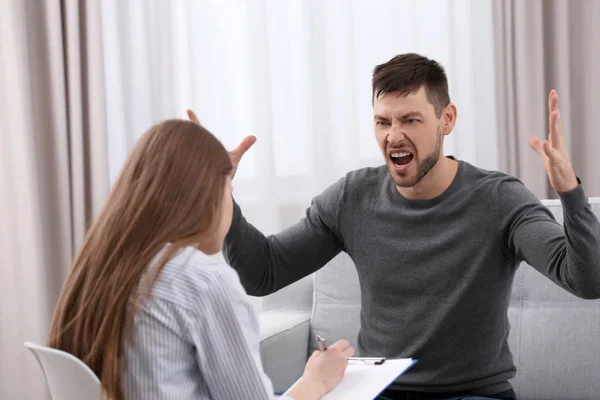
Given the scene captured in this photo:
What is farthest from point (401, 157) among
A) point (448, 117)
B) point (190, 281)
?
point (190, 281)

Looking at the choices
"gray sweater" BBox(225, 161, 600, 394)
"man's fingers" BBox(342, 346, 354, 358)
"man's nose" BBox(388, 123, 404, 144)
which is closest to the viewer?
"man's fingers" BBox(342, 346, 354, 358)

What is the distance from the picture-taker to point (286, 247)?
192 cm

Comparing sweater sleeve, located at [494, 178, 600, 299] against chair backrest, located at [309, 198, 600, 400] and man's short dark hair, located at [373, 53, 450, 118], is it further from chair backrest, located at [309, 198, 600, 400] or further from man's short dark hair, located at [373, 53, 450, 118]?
chair backrest, located at [309, 198, 600, 400]

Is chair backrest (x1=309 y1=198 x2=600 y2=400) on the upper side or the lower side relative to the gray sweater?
lower

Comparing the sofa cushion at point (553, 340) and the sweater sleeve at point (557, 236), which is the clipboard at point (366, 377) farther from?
the sofa cushion at point (553, 340)

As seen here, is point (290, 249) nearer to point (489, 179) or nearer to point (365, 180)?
point (365, 180)

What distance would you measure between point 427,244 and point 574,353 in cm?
65

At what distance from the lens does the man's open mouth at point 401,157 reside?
72.5 inches

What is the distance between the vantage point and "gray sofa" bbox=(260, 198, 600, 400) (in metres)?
2.12

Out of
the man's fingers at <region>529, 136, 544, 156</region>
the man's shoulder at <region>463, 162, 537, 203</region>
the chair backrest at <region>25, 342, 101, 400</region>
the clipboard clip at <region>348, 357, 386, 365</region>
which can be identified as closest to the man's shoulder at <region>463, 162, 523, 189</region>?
the man's shoulder at <region>463, 162, 537, 203</region>

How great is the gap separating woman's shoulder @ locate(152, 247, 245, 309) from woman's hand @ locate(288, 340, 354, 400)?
0.32 m

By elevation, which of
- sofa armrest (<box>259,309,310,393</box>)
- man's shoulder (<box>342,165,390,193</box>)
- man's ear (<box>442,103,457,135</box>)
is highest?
man's ear (<box>442,103,457,135</box>)

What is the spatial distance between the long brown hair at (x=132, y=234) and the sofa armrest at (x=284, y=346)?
1.15m

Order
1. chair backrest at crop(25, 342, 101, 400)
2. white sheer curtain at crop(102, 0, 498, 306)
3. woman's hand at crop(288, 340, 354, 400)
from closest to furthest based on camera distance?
chair backrest at crop(25, 342, 101, 400) → woman's hand at crop(288, 340, 354, 400) → white sheer curtain at crop(102, 0, 498, 306)
